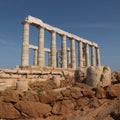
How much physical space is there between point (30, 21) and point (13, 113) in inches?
905

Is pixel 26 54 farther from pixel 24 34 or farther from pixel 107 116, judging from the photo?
pixel 107 116

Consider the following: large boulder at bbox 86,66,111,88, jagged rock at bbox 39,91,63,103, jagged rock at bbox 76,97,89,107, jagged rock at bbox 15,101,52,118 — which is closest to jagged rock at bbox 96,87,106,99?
jagged rock at bbox 76,97,89,107

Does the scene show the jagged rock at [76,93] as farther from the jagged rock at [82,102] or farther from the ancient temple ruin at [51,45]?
the ancient temple ruin at [51,45]

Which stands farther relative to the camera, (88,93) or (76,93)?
(76,93)

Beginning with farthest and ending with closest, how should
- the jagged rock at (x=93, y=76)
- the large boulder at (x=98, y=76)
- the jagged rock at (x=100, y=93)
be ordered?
the jagged rock at (x=93, y=76)
the large boulder at (x=98, y=76)
the jagged rock at (x=100, y=93)

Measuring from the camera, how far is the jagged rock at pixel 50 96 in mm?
10688

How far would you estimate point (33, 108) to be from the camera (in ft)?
35.3

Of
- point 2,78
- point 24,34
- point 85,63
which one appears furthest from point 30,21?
point 85,63

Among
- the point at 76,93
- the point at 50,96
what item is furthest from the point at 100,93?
the point at 50,96

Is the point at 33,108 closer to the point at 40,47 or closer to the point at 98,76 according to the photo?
the point at 98,76

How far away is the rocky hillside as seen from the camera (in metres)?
9.66

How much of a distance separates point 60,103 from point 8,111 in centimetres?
288

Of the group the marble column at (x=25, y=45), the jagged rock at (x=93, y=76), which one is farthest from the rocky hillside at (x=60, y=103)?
the marble column at (x=25, y=45)

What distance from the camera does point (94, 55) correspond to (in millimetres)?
51844
